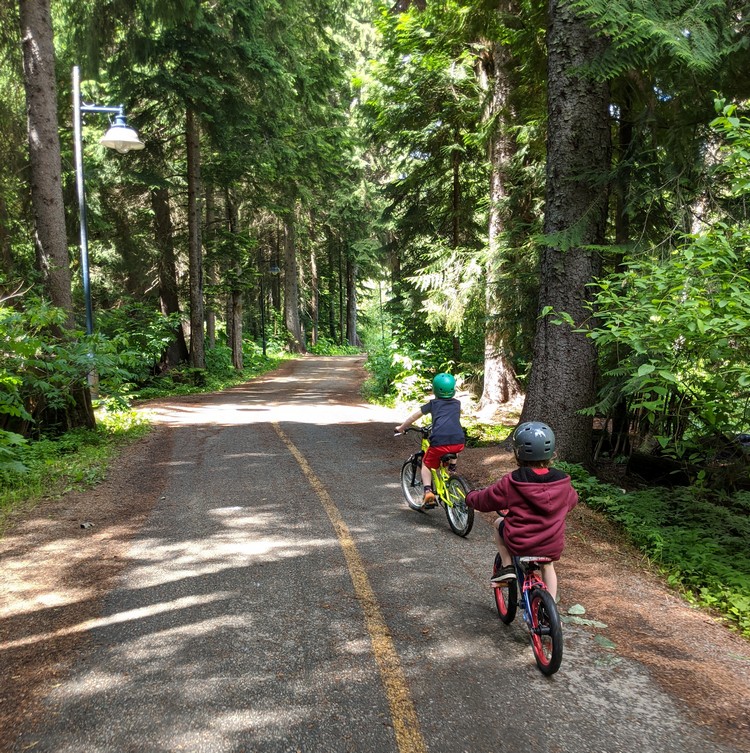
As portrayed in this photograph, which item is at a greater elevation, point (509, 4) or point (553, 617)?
point (509, 4)

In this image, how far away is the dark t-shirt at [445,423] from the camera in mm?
6609

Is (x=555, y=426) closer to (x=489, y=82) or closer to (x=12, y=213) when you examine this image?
(x=489, y=82)

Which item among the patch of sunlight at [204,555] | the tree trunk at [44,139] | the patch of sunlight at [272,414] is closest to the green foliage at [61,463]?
the patch of sunlight at [272,414]

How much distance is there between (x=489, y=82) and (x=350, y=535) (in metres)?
11.3

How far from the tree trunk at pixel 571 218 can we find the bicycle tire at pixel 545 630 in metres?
4.53

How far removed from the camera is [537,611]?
388 centimetres

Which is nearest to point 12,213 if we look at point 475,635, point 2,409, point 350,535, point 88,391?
point 88,391

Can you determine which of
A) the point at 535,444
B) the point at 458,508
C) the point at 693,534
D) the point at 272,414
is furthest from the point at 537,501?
the point at 272,414

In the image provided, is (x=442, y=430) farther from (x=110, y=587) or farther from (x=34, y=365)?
(x=34, y=365)

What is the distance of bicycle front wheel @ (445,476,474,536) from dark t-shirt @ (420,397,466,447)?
1.55 feet

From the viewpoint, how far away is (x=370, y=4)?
100 ft

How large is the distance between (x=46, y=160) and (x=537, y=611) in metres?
11.6

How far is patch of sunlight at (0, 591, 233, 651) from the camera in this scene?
409 cm

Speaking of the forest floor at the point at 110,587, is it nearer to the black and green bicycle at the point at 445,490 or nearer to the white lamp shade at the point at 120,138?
the black and green bicycle at the point at 445,490
